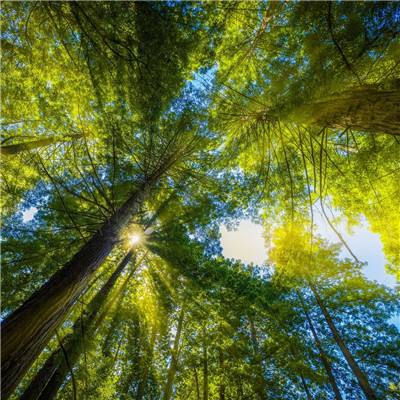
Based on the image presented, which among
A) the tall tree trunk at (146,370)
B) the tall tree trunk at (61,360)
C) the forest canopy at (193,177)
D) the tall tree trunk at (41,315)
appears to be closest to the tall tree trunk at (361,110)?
the forest canopy at (193,177)

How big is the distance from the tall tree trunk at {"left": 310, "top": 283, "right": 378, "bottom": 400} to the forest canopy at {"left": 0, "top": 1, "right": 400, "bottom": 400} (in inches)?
2.7

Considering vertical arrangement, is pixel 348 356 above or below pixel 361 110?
above

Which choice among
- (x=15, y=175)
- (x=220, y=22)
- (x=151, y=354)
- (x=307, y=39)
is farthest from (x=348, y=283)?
(x=15, y=175)

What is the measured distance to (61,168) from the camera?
5.37 meters

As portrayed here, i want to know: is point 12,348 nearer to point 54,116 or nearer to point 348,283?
point 54,116

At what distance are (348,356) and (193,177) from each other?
7238mm

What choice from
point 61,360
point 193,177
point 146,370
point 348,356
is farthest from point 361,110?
point 146,370

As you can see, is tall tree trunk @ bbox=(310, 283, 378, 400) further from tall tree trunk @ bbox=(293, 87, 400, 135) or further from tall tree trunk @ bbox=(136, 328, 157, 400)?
tall tree trunk @ bbox=(293, 87, 400, 135)

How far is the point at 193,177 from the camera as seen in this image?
18.7 ft

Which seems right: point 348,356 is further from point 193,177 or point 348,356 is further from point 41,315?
point 41,315

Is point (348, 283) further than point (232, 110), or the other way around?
point (348, 283)

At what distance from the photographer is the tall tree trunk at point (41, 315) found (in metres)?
1.45

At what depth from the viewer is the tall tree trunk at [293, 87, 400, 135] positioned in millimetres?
2127

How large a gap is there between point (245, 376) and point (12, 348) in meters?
5.48
